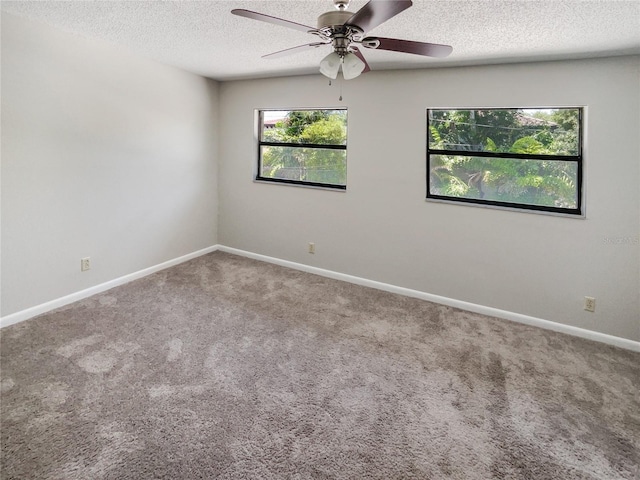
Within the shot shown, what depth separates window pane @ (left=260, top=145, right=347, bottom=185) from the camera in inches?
157

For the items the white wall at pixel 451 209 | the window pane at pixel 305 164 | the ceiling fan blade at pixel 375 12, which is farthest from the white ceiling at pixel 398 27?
the window pane at pixel 305 164

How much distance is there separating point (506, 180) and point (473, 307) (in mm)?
1229

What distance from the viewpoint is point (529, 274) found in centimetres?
308

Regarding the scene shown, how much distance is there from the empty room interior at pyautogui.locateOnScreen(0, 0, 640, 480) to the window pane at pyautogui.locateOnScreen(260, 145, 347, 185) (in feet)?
0.11

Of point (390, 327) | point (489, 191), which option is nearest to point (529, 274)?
point (489, 191)

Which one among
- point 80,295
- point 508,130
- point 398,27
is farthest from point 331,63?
point 80,295

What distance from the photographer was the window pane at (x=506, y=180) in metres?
2.94

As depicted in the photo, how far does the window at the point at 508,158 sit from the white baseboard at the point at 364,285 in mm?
988

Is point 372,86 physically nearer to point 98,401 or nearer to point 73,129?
point 73,129

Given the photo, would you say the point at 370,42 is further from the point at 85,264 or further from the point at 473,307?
the point at 85,264

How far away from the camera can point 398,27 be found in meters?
2.31

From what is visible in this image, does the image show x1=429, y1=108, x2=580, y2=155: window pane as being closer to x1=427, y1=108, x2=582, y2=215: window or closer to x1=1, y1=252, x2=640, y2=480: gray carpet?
x1=427, y1=108, x2=582, y2=215: window

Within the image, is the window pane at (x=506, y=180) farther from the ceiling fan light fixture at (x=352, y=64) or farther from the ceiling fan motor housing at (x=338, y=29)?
the ceiling fan motor housing at (x=338, y=29)

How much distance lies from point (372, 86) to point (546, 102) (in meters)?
1.57
